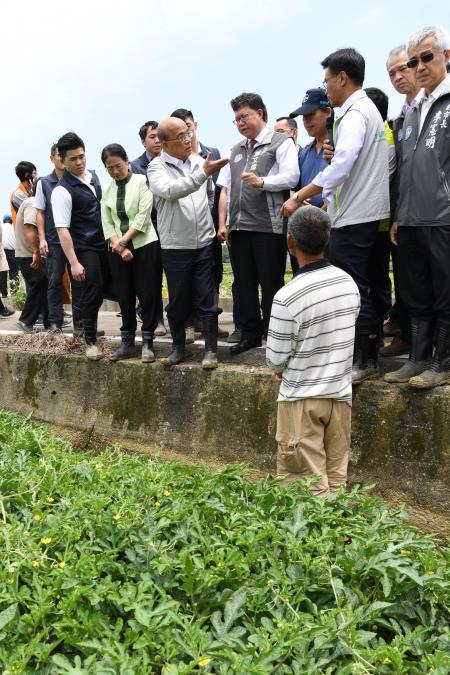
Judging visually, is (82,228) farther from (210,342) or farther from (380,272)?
(380,272)

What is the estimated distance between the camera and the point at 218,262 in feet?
20.8

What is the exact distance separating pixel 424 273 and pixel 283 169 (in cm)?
147

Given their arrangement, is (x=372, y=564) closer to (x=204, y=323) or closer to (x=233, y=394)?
(x=233, y=394)

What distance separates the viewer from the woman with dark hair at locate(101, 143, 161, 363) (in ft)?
19.0

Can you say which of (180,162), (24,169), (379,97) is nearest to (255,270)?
(180,162)

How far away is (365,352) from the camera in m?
4.60

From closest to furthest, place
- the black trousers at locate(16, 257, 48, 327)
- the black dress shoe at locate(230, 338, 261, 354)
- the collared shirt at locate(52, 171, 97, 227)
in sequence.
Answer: the black dress shoe at locate(230, 338, 261, 354) → the collared shirt at locate(52, 171, 97, 227) → the black trousers at locate(16, 257, 48, 327)

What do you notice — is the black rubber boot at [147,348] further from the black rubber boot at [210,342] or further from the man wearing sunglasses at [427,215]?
the man wearing sunglasses at [427,215]

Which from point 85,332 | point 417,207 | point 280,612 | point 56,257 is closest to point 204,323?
point 85,332

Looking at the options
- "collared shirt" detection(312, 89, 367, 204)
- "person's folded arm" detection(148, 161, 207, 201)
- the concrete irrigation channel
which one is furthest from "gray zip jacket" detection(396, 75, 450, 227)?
"person's folded arm" detection(148, 161, 207, 201)

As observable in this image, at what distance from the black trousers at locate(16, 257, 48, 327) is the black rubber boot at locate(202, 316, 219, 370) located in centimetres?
348

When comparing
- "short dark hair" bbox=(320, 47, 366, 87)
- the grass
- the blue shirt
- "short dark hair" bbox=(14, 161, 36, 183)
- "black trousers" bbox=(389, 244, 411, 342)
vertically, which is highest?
"short dark hair" bbox=(320, 47, 366, 87)

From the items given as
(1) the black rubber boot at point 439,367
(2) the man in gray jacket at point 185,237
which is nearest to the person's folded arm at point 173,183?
(2) the man in gray jacket at point 185,237

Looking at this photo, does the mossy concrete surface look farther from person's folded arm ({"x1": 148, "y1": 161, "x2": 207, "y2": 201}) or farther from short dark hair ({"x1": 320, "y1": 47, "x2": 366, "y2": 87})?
short dark hair ({"x1": 320, "y1": 47, "x2": 366, "y2": 87})
